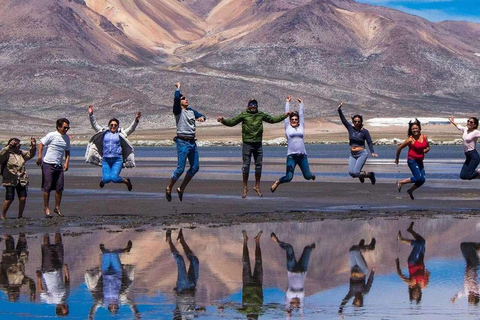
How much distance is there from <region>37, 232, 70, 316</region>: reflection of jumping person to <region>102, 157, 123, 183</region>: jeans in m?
5.09

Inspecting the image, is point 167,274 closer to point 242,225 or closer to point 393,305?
point 393,305

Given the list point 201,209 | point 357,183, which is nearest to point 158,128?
point 357,183

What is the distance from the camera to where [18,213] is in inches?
682

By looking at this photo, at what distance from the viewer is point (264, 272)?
421 inches

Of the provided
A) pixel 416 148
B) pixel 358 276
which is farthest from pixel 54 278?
pixel 416 148

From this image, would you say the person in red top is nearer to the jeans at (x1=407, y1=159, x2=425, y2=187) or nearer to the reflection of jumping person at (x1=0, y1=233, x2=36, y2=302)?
the jeans at (x1=407, y1=159, x2=425, y2=187)

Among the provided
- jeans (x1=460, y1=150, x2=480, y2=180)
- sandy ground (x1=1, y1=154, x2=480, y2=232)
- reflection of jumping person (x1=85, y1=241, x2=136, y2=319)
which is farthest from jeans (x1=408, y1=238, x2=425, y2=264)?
jeans (x1=460, y1=150, x2=480, y2=180)

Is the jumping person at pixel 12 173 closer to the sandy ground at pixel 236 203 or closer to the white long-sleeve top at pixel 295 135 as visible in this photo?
the sandy ground at pixel 236 203

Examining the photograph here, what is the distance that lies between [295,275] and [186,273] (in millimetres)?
1140

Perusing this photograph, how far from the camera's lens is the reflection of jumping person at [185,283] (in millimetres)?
8578

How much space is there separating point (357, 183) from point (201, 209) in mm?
9892

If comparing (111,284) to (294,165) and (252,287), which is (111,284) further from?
(294,165)

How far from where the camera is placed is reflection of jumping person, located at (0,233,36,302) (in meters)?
9.52

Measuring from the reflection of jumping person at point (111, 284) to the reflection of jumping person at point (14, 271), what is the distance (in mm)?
602
